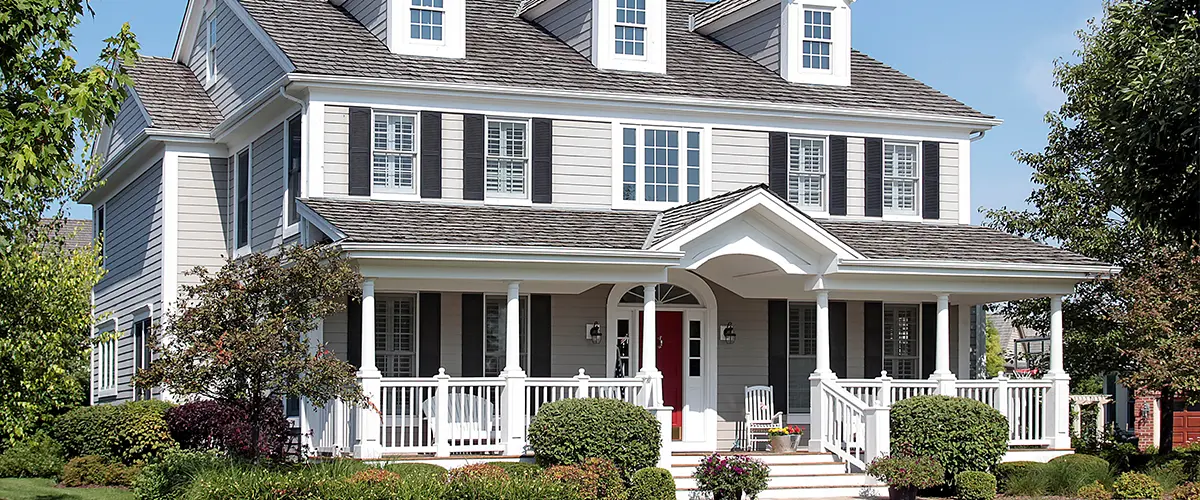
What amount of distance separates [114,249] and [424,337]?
1084cm

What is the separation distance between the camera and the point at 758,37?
25469 millimetres

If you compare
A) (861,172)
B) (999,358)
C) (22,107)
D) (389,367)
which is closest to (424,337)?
(389,367)

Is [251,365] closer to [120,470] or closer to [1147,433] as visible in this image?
[120,470]

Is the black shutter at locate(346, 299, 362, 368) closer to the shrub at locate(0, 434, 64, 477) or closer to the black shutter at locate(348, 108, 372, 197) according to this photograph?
the black shutter at locate(348, 108, 372, 197)

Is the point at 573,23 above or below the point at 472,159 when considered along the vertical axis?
above

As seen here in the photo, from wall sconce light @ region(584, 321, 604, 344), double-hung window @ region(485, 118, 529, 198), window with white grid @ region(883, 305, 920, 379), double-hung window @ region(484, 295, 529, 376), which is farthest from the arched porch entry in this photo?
window with white grid @ region(883, 305, 920, 379)

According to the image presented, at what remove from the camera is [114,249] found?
96.0ft

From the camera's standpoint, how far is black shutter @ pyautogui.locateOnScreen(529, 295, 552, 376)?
2202cm

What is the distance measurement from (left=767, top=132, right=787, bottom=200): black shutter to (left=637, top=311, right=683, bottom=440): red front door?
2.64 meters

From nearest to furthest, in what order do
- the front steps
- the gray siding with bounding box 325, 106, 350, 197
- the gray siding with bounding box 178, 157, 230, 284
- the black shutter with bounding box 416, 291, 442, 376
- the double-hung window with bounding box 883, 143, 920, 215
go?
1. the front steps
2. the gray siding with bounding box 325, 106, 350, 197
3. the black shutter with bounding box 416, 291, 442, 376
4. the double-hung window with bounding box 883, 143, 920, 215
5. the gray siding with bounding box 178, 157, 230, 284

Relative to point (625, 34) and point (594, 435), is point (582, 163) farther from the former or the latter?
point (594, 435)

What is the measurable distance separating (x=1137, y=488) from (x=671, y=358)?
7446mm

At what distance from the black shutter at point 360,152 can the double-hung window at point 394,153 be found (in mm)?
130

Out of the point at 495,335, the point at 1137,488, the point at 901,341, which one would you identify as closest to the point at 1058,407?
the point at 1137,488
